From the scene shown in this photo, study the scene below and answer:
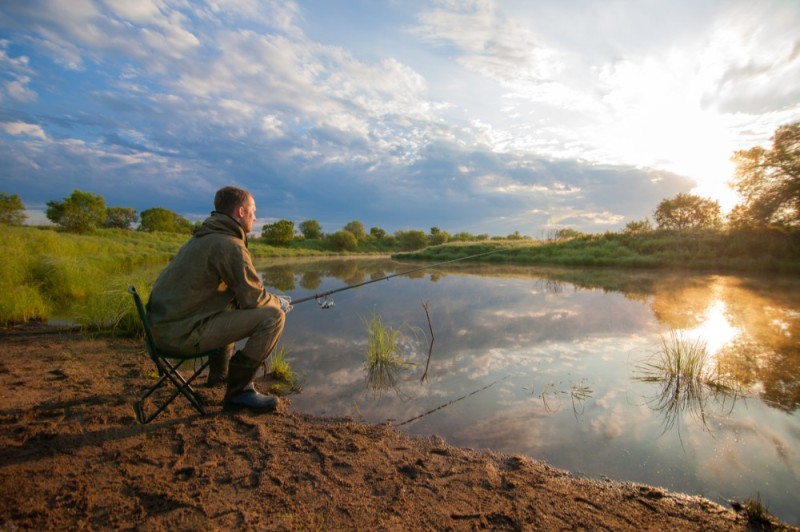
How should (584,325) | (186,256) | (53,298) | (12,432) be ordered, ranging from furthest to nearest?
1. (53,298)
2. (584,325)
3. (186,256)
4. (12,432)

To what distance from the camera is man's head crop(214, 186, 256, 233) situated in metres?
3.12

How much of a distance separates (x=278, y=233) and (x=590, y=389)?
47.9 metres

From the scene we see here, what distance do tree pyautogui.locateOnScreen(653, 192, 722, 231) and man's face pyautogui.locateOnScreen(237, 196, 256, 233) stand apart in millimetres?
31006

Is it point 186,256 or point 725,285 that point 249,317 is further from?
point 725,285

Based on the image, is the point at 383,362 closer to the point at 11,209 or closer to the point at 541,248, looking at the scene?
the point at 541,248

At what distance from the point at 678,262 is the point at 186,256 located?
2090cm

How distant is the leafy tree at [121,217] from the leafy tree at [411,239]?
40.2 m

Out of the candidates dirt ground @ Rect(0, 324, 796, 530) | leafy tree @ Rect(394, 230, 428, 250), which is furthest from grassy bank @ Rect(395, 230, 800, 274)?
leafy tree @ Rect(394, 230, 428, 250)

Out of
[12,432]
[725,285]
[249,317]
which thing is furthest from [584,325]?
[725,285]

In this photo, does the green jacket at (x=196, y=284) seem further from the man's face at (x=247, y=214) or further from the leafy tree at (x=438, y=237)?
the leafy tree at (x=438, y=237)

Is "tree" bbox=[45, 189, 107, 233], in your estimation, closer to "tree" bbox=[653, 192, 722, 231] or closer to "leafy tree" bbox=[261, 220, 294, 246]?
"leafy tree" bbox=[261, 220, 294, 246]

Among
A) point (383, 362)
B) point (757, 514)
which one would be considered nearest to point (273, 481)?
point (383, 362)

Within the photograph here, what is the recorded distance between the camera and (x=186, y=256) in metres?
2.87

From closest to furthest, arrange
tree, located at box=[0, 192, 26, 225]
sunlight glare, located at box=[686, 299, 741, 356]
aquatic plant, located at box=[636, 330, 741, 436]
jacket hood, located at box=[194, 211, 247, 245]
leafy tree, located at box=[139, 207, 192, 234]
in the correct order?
1. jacket hood, located at box=[194, 211, 247, 245]
2. aquatic plant, located at box=[636, 330, 741, 436]
3. sunlight glare, located at box=[686, 299, 741, 356]
4. tree, located at box=[0, 192, 26, 225]
5. leafy tree, located at box=[139, 207, 192, 234]
